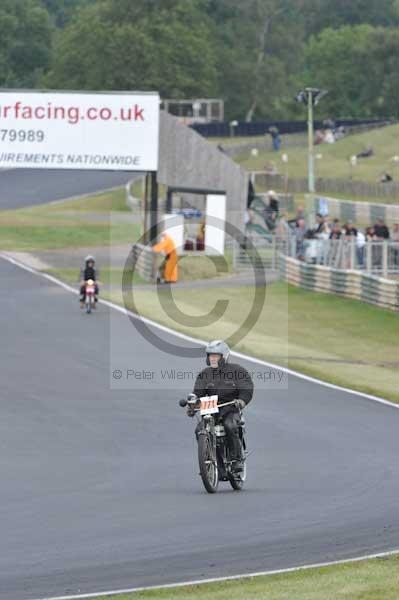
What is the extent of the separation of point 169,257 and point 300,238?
437 centimetres

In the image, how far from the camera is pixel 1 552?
1157cm

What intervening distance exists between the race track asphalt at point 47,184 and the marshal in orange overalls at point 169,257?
30.2 metres

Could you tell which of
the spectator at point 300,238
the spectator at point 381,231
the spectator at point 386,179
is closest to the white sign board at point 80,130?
the spectator at point 300,238

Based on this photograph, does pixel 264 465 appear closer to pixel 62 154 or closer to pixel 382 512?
pixel 382 512

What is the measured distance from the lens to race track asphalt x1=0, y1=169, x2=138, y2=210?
75.9 metres

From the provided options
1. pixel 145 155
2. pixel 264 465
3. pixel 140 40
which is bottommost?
pixel 264 465

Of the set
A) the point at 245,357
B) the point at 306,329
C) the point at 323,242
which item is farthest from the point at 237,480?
the point at 323,242

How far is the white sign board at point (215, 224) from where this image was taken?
47.9 m

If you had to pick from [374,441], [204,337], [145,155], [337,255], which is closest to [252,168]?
[145,155]

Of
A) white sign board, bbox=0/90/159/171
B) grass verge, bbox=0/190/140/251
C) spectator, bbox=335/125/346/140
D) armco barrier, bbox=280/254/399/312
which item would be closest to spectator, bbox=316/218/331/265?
armco barrier, bbox=280/254/399/312

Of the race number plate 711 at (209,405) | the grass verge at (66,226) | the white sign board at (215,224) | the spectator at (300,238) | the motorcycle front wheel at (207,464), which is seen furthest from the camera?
the grass verge at (66,226)

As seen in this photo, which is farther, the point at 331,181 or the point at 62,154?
the point at 331,181

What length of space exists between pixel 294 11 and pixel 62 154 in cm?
10199

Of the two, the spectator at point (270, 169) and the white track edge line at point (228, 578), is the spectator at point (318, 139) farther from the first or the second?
the white track edge line at point (228, 578)
